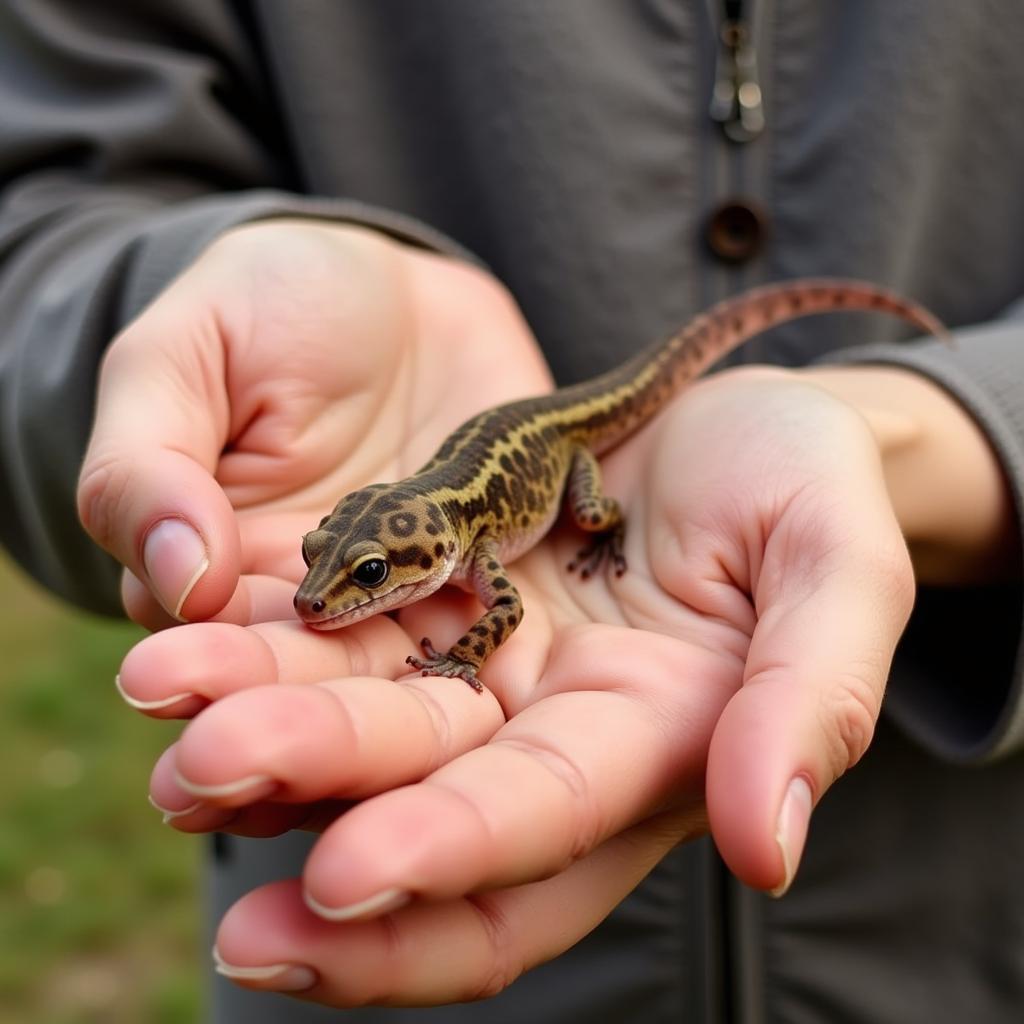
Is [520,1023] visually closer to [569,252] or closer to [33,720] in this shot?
[569,252]

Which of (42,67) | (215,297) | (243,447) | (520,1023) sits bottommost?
(520,1023)

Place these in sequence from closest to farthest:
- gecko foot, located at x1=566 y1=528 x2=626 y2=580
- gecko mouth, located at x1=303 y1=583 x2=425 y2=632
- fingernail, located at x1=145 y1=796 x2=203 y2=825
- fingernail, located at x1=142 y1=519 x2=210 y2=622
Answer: fingernail, located at x1=145 y1=796 x2=203 y2=825, fingernail, located at x1=142 y1=519 x2=210 y2=622, gecko mouth, located at x1=303 y1=583 x2=425 y2=632, gecko foot, located at x1=566 y1=528 x2=626 y2=580

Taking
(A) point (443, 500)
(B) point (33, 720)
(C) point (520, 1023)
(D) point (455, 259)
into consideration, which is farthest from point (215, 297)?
(B) point (33, 720)

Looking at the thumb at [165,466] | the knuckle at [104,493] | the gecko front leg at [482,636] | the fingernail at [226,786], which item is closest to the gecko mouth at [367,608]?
the gecko front leg at [482,636]

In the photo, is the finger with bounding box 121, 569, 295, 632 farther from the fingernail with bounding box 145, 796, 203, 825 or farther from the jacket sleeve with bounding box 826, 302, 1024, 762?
the jacket sleeve with bounding box 826, 302, 1024, 762

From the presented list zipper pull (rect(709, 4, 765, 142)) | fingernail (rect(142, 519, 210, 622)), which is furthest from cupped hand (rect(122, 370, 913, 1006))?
zipper pull (rect(709, 4, 765, 142))

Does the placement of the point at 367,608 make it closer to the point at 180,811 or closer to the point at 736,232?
the point at 180,811

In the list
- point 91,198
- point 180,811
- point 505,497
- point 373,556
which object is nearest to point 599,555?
point 505,497
